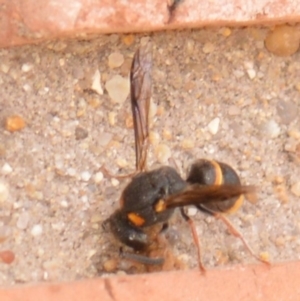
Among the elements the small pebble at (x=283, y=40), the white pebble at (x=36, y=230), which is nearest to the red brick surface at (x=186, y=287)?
the white pebble at (x=36, y=230)

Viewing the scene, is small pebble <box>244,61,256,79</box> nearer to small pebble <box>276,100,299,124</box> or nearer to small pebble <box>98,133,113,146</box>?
small pebble <box>276,100,299,124</box>

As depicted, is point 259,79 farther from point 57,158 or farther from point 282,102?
point 57,158

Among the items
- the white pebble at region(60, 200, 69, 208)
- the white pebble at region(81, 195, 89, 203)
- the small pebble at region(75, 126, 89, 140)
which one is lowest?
the white pebble at region(60, 200, 69, 208)

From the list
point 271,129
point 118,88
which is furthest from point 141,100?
point 271,129

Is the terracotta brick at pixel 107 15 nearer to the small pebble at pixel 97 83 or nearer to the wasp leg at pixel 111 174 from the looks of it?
the small pebble at pixel 97 83

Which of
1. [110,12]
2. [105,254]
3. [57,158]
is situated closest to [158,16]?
[110,12]

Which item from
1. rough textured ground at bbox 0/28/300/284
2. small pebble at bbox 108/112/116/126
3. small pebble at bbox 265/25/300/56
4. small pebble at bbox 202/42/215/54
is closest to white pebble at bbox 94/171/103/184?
rough textured ground at bbox 0/28/300/284
